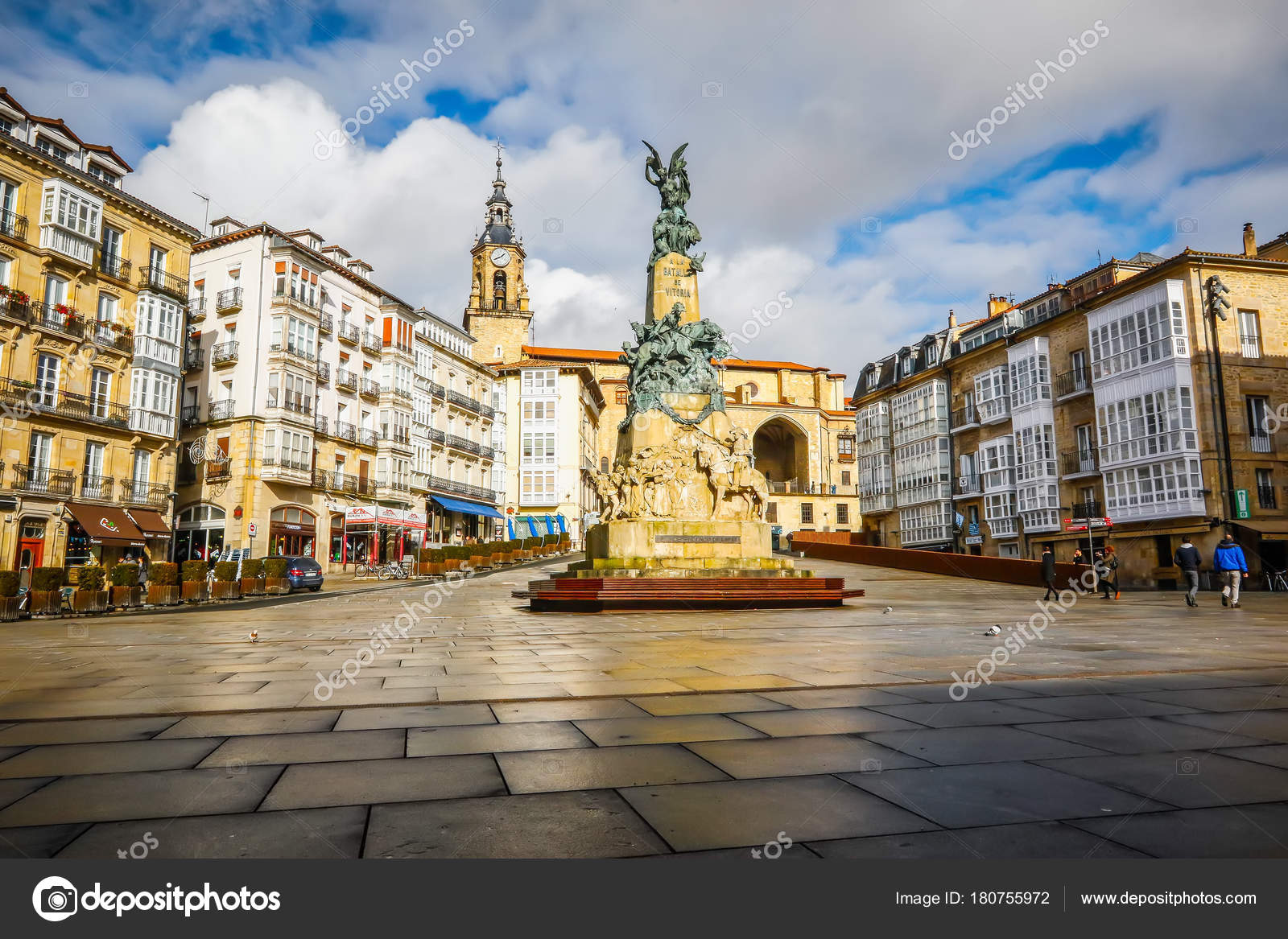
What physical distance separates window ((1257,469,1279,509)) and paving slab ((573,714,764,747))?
38.3 metres

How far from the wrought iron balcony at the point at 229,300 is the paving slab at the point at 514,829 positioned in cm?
4682

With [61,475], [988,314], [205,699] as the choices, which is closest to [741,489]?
[205,699]

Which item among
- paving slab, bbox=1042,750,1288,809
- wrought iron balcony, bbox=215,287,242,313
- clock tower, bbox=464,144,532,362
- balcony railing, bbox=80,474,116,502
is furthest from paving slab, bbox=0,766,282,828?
clock tower, bbox=464,144,532,362

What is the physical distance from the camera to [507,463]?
6956cm

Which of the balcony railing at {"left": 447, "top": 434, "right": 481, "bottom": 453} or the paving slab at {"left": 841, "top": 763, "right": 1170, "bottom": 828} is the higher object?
the balcony railing at {"left": 447, "top": 434, "right": 481, "bottom": 453}

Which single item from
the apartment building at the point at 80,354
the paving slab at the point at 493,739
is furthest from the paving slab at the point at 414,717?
the apartment building at the point at 80,354

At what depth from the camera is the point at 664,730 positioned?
17.3ft

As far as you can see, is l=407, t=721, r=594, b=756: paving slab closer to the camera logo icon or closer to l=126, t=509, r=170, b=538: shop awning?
the camera logo icon

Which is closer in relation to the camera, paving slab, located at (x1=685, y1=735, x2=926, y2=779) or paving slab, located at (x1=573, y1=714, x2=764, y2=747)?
paving slab, located at (x1=685, y1=735, x2=926, y2=779)

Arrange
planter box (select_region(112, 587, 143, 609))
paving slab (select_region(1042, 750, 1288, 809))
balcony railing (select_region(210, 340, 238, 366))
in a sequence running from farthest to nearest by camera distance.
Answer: balcony railing (select_region(210, 340, 238, 366)), planter box (select_region(112, 587, 143, 609)), paving slab (select_region(1042, 750, 1288, 809))

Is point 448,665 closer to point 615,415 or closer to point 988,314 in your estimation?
point 988,314

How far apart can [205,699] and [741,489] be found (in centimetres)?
1701

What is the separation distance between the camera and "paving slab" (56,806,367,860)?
3.02m

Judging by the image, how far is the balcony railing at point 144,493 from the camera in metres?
36.0
